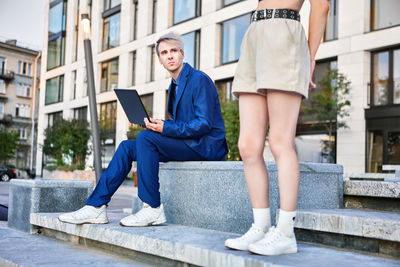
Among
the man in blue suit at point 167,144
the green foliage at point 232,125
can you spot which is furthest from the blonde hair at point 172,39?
the green foliage at point 232,125

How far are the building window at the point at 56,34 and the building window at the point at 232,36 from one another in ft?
65.4

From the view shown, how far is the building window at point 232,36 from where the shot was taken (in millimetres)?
25141

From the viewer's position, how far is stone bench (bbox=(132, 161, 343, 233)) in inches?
138

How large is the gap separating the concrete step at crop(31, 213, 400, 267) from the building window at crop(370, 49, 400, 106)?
16842 millimetres

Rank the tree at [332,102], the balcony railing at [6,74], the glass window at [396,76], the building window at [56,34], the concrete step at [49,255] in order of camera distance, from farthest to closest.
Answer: the balcony railing at [6,74]
the building window at [56,34]
the tree at [332,102]
the glass window at [396,76]
the concrete step at [49,255]

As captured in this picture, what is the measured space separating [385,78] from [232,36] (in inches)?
354

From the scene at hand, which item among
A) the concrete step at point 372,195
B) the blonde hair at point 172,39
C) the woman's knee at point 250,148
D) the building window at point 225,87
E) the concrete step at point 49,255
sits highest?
the building window at point 225,87

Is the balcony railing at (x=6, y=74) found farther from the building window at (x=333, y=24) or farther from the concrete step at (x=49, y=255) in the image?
the concrete step at (x=49, y=255)

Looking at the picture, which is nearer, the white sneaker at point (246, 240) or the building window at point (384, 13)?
the white sneaker at point (246, 240)

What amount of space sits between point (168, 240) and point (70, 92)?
1498 inches

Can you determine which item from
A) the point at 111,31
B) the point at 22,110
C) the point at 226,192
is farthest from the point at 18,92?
the point at 226,192

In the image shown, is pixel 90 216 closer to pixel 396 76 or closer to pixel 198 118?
pixel 198 118

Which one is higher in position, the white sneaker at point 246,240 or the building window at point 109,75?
the building window at point 109,75

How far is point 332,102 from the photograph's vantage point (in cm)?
1897
